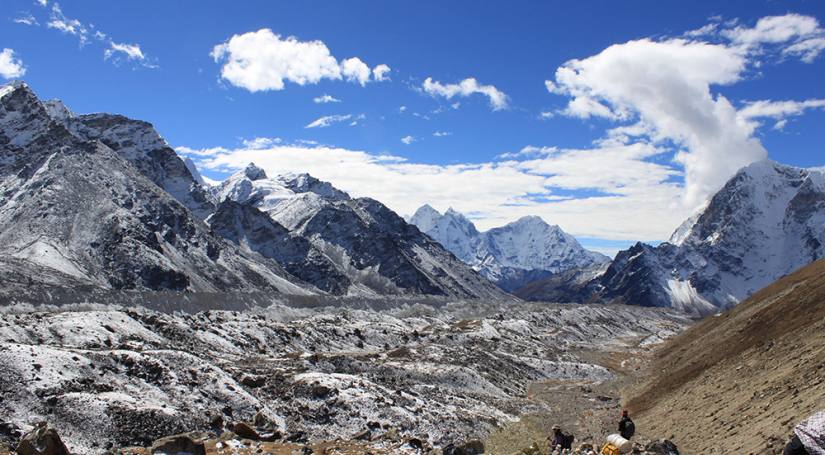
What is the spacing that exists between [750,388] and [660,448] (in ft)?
55.3

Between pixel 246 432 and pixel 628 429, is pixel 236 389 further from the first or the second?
pixel 628 429

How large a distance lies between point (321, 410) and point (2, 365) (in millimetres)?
19348

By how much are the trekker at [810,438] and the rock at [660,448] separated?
527 cm

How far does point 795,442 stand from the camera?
19.6 m

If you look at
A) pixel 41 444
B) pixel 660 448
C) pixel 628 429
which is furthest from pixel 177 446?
pixel 628 429

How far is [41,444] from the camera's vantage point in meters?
24.7

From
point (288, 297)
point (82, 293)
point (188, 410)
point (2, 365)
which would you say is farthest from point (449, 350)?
point (288, 297)

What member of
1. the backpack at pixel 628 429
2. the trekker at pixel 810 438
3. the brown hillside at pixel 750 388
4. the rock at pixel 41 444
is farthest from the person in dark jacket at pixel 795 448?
the rock at pixel 41 444

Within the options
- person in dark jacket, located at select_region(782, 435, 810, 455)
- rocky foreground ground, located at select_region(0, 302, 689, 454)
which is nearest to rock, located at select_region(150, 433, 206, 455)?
rocky foreground ground, located at select_region(0, 302, 689, 454)

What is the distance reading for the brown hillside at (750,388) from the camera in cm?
2764

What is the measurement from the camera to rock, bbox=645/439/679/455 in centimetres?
2423

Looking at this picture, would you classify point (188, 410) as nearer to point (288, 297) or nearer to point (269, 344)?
point (269, 344)

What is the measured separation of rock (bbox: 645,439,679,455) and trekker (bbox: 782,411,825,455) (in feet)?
17.3

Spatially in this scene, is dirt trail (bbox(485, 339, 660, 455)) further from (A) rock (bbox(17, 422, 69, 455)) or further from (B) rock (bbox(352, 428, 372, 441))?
(A) rock (bbox(17, 422, 69, 455))
